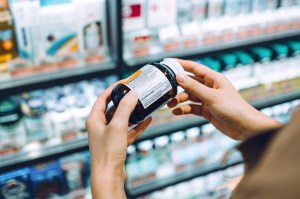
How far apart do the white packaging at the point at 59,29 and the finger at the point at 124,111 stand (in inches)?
23.0

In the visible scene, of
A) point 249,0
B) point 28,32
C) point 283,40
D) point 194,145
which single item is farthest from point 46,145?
point 283,40

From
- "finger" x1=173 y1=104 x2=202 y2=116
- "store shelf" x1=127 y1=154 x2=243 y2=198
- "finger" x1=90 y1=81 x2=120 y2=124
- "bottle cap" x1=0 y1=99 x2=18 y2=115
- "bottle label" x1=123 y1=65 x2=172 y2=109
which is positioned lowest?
"store shelf" x1=127 y1=154 x2=243 y2=198

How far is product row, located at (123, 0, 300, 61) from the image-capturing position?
1.59 meters

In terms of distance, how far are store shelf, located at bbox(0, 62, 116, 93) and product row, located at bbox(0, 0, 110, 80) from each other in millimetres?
19

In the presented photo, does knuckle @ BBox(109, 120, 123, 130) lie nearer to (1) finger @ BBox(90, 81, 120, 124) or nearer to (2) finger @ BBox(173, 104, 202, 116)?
(1) finger @ BBox(90, 81, 120, 124)

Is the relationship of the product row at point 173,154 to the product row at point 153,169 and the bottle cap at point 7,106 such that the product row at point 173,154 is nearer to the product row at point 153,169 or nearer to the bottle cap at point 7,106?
the product row at point 153,169

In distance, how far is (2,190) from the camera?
5.32 feet

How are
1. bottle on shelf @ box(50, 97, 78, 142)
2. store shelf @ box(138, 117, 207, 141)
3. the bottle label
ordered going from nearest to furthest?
the bottle label → bottle on shelf @ box(50, 97, 78, 142) → store shelf @ box(138, 117, 207, 141)

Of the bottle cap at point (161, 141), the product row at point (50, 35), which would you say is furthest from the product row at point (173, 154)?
the product row at point (50, 35)

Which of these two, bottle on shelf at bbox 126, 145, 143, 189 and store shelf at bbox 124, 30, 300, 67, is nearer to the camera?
store shelf at bbox 124, 30, 300, 67

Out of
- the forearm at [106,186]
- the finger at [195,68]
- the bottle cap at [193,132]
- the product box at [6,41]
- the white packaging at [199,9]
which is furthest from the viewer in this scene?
the bottle cap at [193,132]

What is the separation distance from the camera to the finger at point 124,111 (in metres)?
0.95

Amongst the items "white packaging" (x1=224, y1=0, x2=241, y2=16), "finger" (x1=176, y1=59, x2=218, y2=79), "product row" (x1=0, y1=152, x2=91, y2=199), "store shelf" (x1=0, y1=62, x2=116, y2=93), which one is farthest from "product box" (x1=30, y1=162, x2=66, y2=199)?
"white packaging" (x1=224, y1=0, x2=241, y2=16)

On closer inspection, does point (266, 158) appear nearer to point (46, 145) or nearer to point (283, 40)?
point (46, 145)
